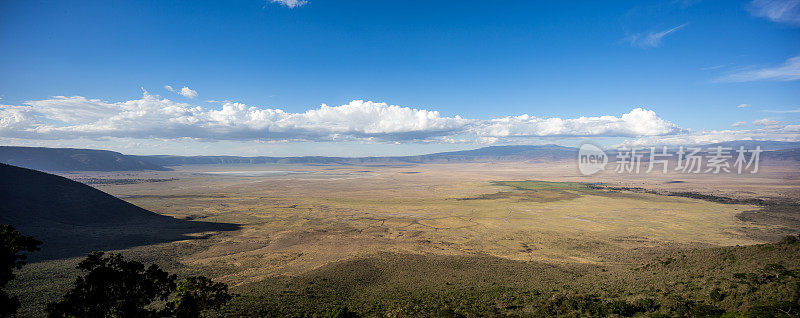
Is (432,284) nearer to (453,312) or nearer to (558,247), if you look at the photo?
(453,312)

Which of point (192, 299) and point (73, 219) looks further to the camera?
point (73, 219)

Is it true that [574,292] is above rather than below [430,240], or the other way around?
above

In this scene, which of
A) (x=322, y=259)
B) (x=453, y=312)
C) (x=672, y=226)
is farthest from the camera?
(x=672, y=226)

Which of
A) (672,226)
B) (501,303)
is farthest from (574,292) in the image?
(672,226)

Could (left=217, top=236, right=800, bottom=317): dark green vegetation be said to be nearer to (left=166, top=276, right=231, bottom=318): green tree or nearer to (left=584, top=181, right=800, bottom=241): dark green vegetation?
(left=166, top=276, right=231, bottom=318): green tree

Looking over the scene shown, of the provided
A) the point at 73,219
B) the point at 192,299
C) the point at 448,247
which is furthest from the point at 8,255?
the point at 73,219

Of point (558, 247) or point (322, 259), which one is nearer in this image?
point (322, 259)

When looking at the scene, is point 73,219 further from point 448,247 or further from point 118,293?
point 448,247
